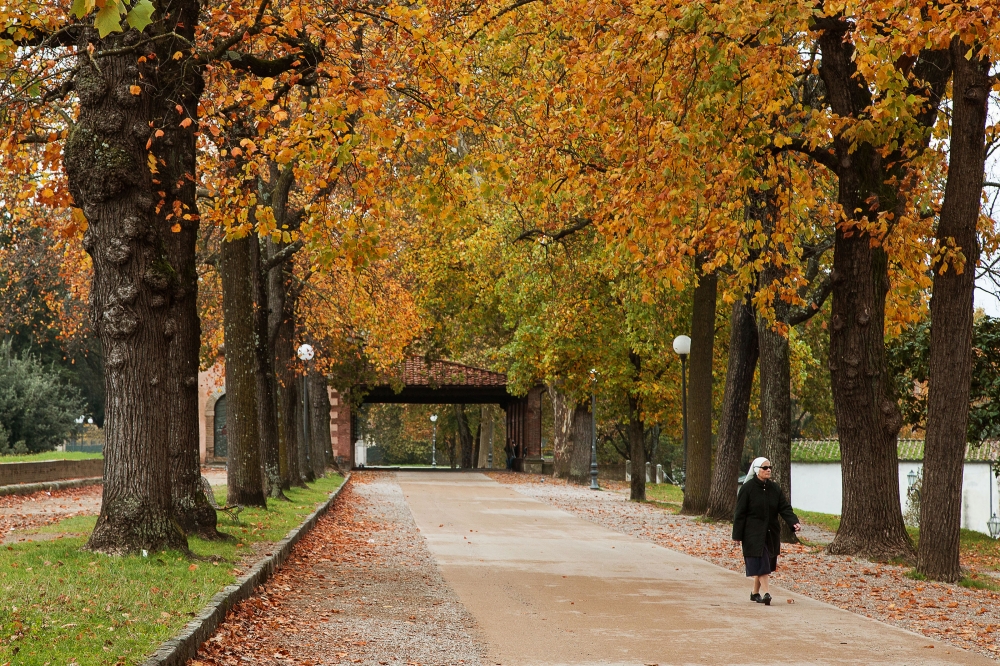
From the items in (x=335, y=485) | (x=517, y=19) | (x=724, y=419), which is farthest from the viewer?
(x=335, y=485)

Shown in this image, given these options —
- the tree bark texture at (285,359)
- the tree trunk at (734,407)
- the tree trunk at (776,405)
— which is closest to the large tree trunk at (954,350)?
the tree trunk at (776,405)

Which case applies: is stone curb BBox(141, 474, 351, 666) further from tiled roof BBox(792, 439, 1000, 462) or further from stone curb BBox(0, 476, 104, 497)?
tiled roof BBox(792, 439, 1000, 462)

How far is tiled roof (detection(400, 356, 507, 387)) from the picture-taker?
4928 cm

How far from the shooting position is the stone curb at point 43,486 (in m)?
22.3

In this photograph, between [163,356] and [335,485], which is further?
[335,485]

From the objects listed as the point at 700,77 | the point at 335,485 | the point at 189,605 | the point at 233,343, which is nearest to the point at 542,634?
the point at 189,605

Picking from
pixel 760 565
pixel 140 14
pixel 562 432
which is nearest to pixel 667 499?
pixel 562 432

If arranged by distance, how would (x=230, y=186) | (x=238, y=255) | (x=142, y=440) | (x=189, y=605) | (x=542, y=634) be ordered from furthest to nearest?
(x=238, y=255)
(x=230, y=186)
(x=142, y=440)
(x=542, y=634)
(x=189, y=605)

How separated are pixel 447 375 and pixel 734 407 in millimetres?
29317

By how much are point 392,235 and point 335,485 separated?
7.49 meters

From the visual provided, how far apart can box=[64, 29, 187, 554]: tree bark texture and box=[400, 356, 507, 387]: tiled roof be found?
37.3m

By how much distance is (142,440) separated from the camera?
11.2 meters

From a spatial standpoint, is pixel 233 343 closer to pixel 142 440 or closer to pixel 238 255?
pixel 238 255

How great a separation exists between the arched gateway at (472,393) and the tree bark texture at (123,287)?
1278 inches
